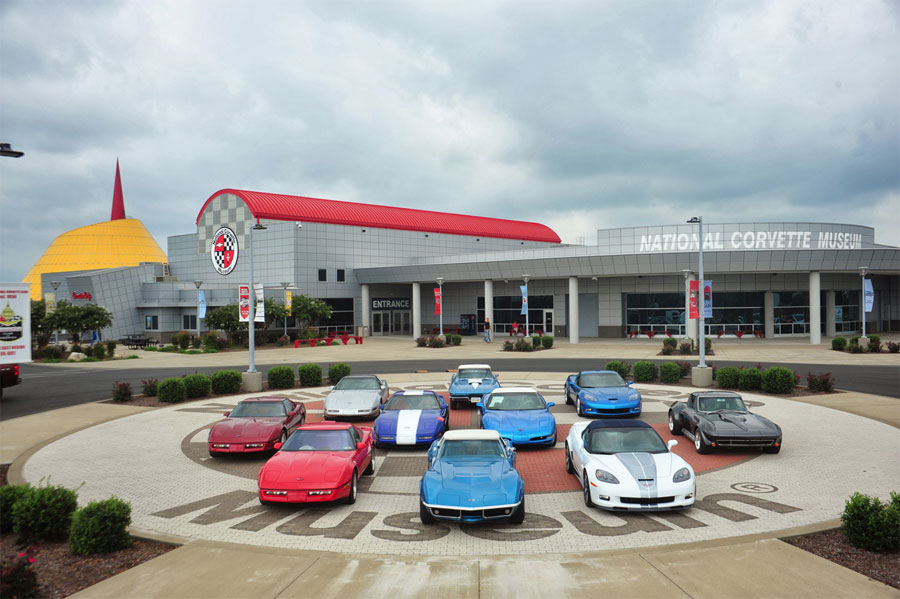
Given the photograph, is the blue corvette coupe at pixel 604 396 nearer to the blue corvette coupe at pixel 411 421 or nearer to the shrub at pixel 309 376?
the blue corvette coupe at pixel 411 421

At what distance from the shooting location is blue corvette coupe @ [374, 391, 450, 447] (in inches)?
564

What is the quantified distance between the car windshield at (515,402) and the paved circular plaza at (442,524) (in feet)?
3.94

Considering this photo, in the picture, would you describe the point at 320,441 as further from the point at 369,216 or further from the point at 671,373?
the point at 369,216

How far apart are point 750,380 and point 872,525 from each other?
51.5ft

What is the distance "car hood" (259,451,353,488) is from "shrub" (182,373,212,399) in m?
12.8

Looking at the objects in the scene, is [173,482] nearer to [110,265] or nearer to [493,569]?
[493,569]

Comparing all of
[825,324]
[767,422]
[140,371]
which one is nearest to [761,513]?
[767,422]

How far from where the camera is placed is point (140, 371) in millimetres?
32031

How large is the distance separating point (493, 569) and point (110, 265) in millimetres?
99476

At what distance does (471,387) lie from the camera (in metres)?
19.6

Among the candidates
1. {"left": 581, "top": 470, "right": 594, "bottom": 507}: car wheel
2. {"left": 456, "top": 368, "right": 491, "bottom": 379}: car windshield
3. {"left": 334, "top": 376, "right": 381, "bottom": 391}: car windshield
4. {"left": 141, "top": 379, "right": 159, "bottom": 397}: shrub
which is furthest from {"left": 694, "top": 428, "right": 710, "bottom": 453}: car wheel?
{"left": 141, "top": 379, "right": 159, "bottom": 397}: shrub

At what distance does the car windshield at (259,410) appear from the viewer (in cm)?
1436

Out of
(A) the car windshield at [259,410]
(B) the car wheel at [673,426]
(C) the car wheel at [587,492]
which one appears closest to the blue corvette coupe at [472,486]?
(C) the car wheel at [587,492]

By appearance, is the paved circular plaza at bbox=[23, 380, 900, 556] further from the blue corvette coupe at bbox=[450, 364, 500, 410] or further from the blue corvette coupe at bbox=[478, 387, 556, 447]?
the blue corvette coupe at bbox=[450, 364, 500, 410]
